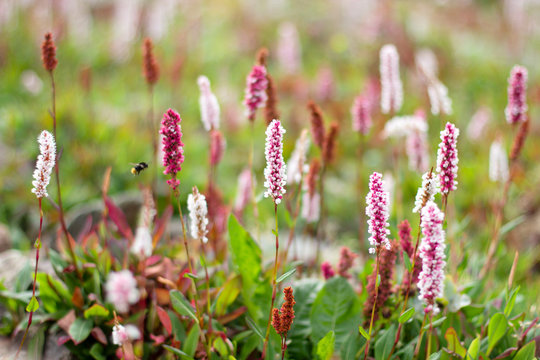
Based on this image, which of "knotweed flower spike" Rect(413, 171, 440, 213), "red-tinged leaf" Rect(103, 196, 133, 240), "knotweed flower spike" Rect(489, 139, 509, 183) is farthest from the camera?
"knotweed flower spike" Rect(489, 139, 509, 183)

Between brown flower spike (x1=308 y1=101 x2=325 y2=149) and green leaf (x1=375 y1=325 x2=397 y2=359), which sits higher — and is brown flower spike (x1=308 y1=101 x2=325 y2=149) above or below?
above

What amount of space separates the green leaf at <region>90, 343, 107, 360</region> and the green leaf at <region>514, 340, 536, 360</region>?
5.72 feet

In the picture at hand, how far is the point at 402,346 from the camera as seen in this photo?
2164mm

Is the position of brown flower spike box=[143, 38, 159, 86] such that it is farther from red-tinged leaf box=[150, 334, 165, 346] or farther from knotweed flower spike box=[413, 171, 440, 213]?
knotweed flower spike box=[413, 171, 440, 213]

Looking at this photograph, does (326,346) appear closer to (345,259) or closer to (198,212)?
(345,259)

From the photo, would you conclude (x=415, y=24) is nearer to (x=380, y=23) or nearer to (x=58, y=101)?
(x=380, y=23)

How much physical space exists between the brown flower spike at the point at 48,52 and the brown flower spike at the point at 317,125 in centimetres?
107

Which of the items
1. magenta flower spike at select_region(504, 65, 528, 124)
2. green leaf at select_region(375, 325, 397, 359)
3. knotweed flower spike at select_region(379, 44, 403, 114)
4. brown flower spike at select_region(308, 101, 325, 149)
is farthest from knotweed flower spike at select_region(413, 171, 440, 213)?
knotweed flower spike at select_region(379, 44, 403, 114)

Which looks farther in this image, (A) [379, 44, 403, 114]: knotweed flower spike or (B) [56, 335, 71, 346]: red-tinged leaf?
(A) [379, 44, 403, 114]: knotweed flower spike

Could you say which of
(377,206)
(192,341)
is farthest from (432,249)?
(192,341)

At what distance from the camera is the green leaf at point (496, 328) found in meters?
1.99

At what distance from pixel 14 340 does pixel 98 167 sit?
2421mm

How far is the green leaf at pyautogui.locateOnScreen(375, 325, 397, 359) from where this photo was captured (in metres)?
1.93

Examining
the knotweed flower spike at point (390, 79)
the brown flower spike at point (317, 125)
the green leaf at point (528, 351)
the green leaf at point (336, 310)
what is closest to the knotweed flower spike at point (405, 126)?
the knotweed flower spike at point (390, 79)
